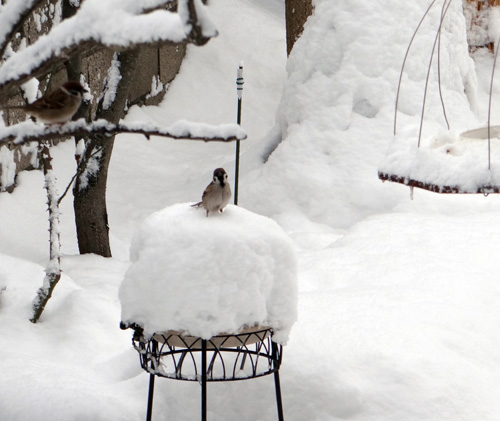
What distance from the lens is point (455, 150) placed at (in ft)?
12.9

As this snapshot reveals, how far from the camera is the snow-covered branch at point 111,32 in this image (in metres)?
1.81

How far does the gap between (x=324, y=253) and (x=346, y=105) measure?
207cm

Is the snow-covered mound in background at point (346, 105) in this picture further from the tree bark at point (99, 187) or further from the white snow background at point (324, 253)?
the tree bark at point (99, 187)

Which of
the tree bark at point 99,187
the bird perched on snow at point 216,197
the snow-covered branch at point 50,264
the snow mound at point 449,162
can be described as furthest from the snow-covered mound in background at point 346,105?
the bird perched on snow at point 216,197

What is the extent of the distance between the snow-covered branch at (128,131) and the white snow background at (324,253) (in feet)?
4.83

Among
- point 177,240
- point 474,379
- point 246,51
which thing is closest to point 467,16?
point 246,51

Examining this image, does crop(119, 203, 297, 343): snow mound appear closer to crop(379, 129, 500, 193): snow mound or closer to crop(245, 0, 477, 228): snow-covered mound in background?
crop(379, 129, 500, 193): snow mound

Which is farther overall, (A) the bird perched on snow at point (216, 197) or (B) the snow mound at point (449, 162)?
(B) the snow mound at point (449, 162)

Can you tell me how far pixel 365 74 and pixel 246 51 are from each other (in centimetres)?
395

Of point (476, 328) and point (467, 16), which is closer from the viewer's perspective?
point (476, 328)

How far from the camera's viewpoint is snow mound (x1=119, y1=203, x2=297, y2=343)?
2820 millimetres

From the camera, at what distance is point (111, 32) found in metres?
1.99

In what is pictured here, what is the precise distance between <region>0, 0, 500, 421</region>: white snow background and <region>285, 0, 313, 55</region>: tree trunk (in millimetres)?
115

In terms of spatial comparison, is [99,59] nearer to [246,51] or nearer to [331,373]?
[246,51]
